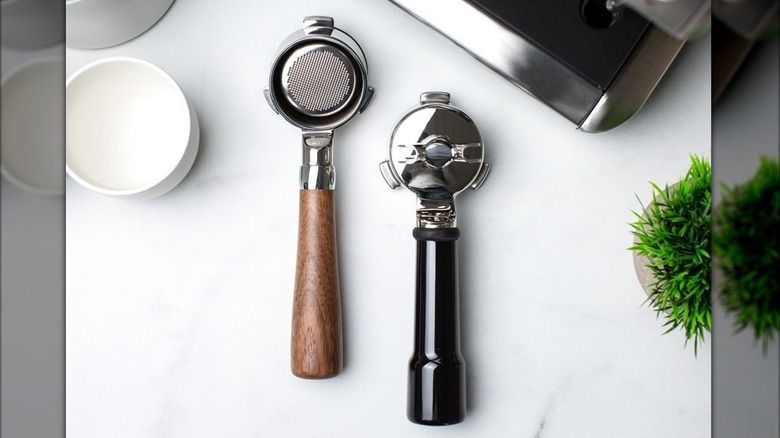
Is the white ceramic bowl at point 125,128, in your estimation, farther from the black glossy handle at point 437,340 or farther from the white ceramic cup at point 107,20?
the black glossy handle at point 437,340

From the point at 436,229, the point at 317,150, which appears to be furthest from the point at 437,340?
the point at 317,150

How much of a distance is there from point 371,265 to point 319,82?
18 cm

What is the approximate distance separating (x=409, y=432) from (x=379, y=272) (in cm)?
15

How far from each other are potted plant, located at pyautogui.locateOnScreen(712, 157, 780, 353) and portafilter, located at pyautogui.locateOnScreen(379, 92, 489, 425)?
0.43m

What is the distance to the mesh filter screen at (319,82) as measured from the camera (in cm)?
61

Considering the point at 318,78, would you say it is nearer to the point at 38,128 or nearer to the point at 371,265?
the point at 371,265

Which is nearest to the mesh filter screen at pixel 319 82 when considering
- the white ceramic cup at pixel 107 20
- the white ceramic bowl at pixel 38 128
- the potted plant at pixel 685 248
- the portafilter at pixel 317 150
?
the portafilter at pixel 317 150

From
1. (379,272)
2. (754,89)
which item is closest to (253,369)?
(379,272)

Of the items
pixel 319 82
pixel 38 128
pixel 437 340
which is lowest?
pixel 437 340

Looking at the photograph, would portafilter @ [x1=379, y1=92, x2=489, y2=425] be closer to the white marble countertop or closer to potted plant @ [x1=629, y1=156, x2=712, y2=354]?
the white marble countertop

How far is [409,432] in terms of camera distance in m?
0.64

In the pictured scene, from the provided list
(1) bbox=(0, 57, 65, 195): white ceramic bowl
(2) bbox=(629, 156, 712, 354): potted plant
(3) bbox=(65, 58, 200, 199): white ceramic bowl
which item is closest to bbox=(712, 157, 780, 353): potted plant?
(1) bbox=(0, 57, 65, 195): white ceramic bowl

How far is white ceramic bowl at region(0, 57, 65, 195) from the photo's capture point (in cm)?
18

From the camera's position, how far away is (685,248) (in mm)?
530
